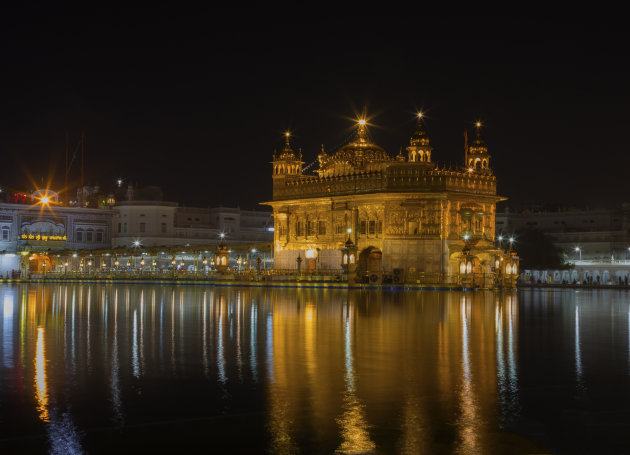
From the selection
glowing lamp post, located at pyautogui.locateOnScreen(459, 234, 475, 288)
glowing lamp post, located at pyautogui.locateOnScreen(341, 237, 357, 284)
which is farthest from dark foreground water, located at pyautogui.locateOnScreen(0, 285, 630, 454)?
glowing lamp post, located at pyautogui.locateOnScreen(341, 237, 357, 284)

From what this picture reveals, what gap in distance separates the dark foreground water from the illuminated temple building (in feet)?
105

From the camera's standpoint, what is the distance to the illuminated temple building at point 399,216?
5253cm

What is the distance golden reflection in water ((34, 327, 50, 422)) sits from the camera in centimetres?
955

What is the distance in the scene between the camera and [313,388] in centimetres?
1098

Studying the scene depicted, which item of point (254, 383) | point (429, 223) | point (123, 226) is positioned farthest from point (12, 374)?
point (123, 226)

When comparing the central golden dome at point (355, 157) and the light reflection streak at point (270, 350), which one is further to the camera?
the central golden dome at point (355, 157)

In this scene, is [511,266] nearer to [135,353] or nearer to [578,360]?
[578,360]

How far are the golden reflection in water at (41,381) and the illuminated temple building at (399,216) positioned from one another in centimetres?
3770

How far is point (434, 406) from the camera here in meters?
9.88

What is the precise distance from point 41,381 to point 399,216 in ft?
141

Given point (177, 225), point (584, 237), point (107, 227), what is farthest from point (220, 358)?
point (177, 225)

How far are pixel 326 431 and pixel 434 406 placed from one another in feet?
5.84

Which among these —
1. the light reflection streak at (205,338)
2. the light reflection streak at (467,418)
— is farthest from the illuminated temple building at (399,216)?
the light reflection streak at (467,418)

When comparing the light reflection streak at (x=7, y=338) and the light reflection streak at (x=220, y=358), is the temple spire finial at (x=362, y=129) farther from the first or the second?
the light reflection streak at (x=220, y=358)
